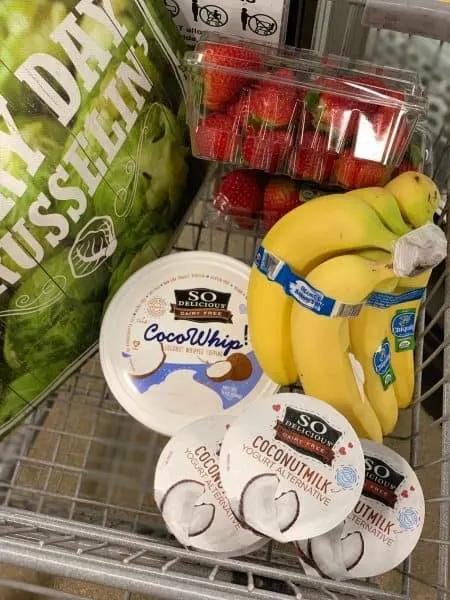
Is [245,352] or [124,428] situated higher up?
[245,352]

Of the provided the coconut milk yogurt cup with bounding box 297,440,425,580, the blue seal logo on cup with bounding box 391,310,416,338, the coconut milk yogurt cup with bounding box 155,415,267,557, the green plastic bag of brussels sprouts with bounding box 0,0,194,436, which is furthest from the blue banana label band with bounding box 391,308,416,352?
the green plastic bag of brussels sprouts with bounding box 0,0,194,436

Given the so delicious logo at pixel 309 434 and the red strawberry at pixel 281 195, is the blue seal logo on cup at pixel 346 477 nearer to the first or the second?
the so delicious logo at pixel 309 434

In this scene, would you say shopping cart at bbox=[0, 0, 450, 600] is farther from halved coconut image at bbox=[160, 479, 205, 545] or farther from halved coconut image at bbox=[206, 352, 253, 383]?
halved coconut image at bbox=[206, 352, 253, 383]

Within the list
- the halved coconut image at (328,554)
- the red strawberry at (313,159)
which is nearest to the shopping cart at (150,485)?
the halved coconut image at (328,554)

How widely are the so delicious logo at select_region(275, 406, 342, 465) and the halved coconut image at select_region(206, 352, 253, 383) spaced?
191 millimetres

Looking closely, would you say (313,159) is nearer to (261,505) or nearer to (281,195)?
(281,195)

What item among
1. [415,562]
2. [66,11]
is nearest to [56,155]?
[66,11]

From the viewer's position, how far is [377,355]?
0.73 metres

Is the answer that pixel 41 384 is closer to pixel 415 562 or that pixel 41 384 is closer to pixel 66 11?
pixel 66 11

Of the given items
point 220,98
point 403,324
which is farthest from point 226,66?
point 403,324

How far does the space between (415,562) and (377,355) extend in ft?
1.38

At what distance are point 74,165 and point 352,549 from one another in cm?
49

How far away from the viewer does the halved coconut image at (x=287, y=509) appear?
1.94 ft

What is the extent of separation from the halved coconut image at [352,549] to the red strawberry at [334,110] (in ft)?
1.40
